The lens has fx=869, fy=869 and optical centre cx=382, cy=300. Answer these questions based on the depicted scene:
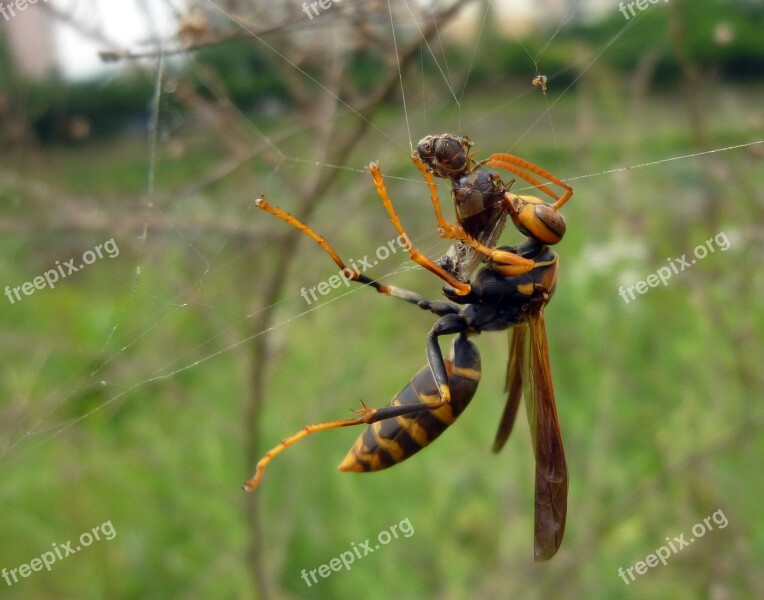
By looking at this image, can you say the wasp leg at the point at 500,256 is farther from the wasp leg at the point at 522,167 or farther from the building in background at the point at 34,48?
the building in background at the point at 34,48

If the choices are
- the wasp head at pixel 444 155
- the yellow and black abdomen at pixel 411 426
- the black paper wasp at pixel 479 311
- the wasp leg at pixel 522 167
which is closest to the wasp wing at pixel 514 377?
the black paper wasp at pixel 479 311

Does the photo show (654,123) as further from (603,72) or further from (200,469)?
(200,469)

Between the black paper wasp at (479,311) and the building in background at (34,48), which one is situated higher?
the building in background at (34,48)

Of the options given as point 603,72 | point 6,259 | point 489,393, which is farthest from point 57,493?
point 603,72

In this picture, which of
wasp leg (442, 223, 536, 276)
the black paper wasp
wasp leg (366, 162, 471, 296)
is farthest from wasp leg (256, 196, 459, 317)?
wasp leg (442, 223, 536, 276)

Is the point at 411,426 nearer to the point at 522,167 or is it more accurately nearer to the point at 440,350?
the point at 440,350

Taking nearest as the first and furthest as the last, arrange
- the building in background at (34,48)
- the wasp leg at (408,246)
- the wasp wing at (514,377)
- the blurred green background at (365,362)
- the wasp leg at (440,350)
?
the wasp leg at (408,246) → the wasp leg at (440,350) → the wasp wing at (514,377) → the blurred green background at (365,362) → the building in background at (34,48)
